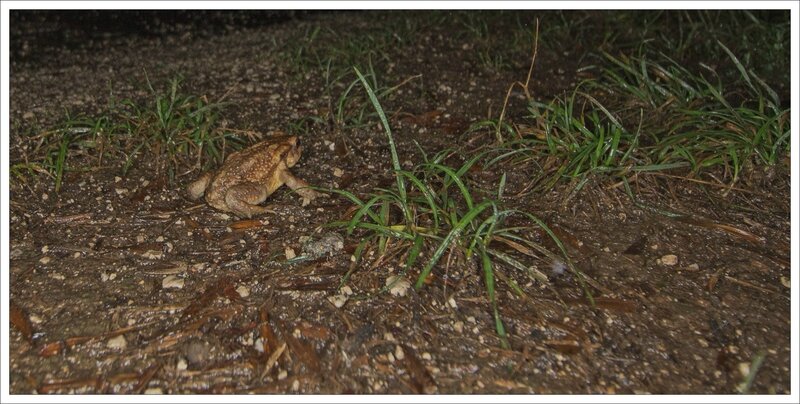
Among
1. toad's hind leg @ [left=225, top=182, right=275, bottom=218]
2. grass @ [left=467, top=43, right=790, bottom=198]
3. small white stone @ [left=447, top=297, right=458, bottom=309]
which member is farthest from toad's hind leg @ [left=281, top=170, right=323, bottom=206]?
small white stone @ [left=447, top=297, right=458, bottom=309]

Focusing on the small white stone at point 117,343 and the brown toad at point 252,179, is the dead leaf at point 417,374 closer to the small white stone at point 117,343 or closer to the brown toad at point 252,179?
the small white stone at point 117,343

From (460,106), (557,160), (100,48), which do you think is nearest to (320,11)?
(100,48)

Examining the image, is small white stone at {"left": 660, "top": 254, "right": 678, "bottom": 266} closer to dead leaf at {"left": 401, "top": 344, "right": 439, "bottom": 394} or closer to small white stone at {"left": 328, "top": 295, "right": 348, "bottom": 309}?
dead leaf at {"left": 401, "top": 344, "right": 439, "bottom": 394}

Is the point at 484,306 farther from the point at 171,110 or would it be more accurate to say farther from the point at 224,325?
the point at 171,110

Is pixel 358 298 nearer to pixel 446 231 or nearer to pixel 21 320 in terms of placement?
pixel 446 231

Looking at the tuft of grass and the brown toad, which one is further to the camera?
the brown toad

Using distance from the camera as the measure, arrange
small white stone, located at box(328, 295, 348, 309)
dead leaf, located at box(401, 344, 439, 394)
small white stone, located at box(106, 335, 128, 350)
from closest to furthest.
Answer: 1. dead leaf, located at box(401, 344, 439, 394)
2. small white stone, located at box(106, 335, 128, 350)
3. small white stone, located at box(328, 295, 348, 309)

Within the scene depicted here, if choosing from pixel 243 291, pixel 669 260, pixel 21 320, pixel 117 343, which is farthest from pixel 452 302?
pixel 21 320

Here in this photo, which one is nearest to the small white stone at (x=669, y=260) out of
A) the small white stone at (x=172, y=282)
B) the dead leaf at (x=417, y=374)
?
the dead leaf at (x=417, y=374)
